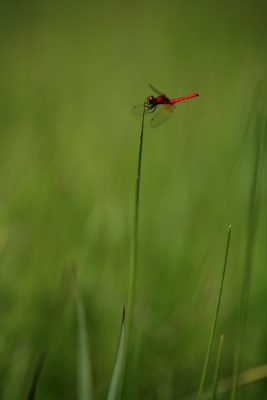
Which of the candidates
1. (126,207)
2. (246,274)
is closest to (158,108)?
(246,274)

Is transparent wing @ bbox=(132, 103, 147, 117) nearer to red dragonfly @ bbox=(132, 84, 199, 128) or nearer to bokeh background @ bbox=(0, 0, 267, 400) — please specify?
red dragonfly @ bbox=(132, 84, 199, 128)

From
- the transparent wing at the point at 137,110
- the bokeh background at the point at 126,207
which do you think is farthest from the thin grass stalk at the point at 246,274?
the transparent wing at the point at 137,110

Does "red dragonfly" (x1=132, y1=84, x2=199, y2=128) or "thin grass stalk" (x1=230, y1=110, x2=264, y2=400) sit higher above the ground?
"red dragonfly" (x1=132, y1=84, x2=199, y2=128)

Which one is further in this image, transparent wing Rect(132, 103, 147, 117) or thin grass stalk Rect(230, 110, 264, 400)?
transparent wing Rect(132, 103, 147, 117)

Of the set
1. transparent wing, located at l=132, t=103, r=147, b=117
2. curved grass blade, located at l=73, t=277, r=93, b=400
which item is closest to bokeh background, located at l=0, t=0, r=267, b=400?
curved grass blade, located at l=73, t=277, r=93, b=400

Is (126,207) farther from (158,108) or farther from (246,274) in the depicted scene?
(246,274)

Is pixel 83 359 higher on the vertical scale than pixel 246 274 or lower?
lower

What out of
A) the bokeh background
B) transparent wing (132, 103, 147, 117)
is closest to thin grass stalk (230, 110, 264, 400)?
the bokeh background

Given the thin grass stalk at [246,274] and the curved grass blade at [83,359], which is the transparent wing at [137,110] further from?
the curved grass blade at [83,359]
